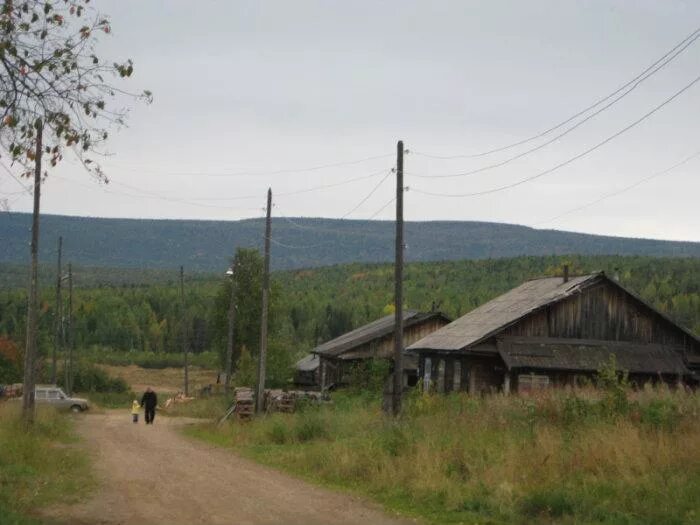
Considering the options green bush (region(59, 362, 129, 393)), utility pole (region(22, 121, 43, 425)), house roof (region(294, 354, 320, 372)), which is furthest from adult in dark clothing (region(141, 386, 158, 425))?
green bush (region(59, 362, 129, 393))

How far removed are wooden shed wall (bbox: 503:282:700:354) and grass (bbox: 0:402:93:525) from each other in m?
18.5

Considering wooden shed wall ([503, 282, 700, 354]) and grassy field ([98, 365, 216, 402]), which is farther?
grassy field ([98, 365, 216, 402])

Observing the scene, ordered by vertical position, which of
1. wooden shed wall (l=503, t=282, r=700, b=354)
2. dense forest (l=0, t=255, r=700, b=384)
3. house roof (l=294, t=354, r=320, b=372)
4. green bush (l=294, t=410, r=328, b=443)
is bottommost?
green bush (l=294, t=410, r=328, b=443)

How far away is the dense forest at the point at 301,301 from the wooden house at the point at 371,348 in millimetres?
21701

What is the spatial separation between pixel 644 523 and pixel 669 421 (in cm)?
508

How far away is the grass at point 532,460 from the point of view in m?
13.5

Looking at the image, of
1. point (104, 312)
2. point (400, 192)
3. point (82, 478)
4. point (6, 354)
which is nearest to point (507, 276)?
point (104, 312)

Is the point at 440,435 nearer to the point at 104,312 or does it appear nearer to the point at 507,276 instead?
the point at 104,312

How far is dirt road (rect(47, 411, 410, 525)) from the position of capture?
46.8 ft

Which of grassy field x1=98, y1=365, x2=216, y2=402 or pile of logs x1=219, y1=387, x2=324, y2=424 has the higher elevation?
pile of logs x1=219, y1=387, x2=324, y2=424

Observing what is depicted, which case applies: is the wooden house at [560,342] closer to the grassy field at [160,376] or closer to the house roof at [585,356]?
the house roof at [585,356]

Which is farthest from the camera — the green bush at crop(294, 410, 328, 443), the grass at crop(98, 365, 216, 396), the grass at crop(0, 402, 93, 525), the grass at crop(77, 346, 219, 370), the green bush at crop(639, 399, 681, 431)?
the grass at crop(77, 346, 219, 370)

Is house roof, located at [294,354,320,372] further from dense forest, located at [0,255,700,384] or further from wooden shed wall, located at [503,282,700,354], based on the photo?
wooden shed wall, located at [503,282,700,354]

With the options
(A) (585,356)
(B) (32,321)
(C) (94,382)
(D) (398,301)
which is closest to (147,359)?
(C) (94,382)
